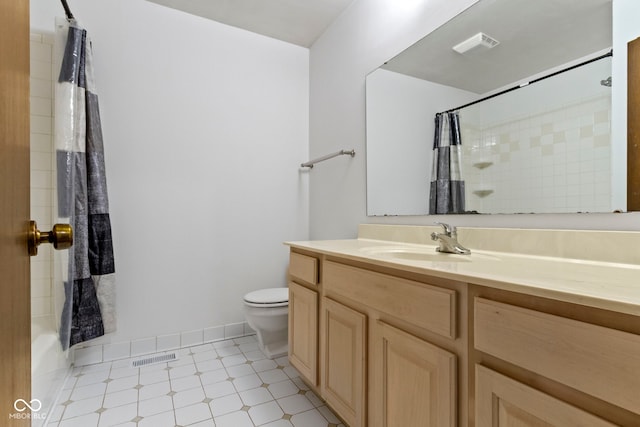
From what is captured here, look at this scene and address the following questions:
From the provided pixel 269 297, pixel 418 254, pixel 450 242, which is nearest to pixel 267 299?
pixel 269 297

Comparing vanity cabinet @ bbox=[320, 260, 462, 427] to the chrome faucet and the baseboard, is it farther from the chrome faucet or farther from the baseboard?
the baseboard

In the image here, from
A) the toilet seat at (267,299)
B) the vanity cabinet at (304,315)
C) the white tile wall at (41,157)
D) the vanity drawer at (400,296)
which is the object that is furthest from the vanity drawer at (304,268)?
the white tile wall at (41,157)

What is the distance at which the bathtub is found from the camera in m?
1.31

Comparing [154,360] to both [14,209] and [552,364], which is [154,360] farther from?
[552,364]

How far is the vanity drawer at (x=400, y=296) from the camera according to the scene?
0.82 meters

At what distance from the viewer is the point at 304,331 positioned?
1.54m

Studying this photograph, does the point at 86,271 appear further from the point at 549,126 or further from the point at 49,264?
the point at 549,126

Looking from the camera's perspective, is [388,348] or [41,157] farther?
[41,157]

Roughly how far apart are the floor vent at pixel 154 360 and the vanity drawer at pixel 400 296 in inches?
53.5

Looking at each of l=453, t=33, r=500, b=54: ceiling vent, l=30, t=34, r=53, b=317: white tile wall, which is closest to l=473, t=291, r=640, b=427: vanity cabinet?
l=453, t=33, r=500, b=54: ceiling vent

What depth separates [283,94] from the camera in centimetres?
254

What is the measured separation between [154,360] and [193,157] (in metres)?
1.37

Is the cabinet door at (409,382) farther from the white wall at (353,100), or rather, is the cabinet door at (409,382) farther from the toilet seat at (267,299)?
the toilet seat at (267,299)

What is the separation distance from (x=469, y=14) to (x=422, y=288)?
1.23m
